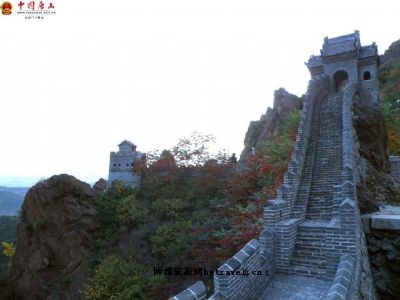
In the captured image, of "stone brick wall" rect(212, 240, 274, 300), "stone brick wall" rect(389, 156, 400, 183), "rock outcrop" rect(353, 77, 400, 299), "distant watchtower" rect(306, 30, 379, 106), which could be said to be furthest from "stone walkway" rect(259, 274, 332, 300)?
"distant watchtower" rect(306, 30, 379, 106)

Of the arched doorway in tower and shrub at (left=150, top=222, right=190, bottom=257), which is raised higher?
the arched doorway in tower

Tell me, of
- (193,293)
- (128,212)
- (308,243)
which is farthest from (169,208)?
(193,293)

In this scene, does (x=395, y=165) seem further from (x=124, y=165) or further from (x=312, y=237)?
(x=124, y=165)

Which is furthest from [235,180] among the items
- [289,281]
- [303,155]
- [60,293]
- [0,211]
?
[0,211]

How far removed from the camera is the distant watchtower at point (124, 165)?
2138 cm

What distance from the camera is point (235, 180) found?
640 inches

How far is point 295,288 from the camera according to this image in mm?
7082

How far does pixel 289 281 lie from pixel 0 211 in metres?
130

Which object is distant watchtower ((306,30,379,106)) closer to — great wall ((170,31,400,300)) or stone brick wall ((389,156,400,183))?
stone brick wall ((389,156,400,183))

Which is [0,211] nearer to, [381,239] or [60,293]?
[60,293]

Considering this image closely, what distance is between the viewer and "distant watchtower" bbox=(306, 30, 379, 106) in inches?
794

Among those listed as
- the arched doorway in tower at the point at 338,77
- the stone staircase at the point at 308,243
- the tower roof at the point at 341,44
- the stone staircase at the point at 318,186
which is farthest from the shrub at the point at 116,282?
the tower roof at the point at 341,44

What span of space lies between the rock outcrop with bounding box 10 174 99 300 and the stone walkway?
36.3 ft

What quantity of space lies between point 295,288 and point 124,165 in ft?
54.9
